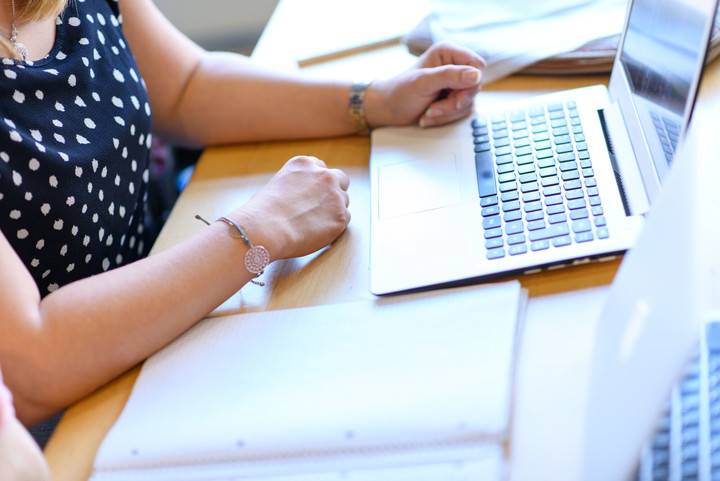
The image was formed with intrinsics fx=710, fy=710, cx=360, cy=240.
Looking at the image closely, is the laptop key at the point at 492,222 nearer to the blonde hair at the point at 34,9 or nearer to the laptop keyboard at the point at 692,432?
the laptop keyboard at the point at 692,432

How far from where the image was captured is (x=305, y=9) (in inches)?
50.6

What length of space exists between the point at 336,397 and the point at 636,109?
0.43 metres

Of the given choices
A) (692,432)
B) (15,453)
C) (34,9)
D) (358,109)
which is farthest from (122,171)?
(692,432)

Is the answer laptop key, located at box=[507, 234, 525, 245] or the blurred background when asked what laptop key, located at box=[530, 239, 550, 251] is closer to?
laptop key, located at box=[507, 234, 525, 245]

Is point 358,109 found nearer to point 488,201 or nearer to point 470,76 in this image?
point 470,76

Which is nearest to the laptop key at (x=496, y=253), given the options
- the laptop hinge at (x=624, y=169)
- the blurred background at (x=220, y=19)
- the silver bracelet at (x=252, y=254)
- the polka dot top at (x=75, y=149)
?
the laptop hinge at (x=624, y=169)

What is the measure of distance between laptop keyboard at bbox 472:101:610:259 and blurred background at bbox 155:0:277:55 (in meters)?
2.00

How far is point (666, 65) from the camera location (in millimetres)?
668

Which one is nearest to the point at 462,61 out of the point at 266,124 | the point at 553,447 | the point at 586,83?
the point at 586,83

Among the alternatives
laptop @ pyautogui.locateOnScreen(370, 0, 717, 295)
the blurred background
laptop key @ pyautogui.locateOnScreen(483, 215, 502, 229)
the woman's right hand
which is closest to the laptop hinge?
laptop @ pyautogui.locateOnScreen(370, 0, 717, 295)

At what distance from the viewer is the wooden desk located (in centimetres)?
54

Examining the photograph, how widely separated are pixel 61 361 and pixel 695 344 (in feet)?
1.67

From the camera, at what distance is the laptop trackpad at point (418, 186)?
0.75 metres

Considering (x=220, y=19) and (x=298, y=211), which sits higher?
(x=298, y=211)
